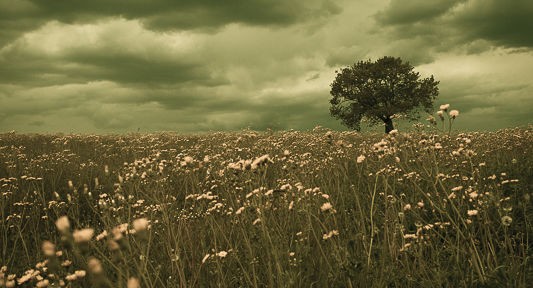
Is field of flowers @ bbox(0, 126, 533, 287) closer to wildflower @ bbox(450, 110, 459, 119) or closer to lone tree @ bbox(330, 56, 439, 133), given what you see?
wildflower @ bbox(450, 110, 459, 119)

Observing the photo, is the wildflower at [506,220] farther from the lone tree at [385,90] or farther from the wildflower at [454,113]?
the lone tree at [385,90]

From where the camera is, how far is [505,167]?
6.70 metres

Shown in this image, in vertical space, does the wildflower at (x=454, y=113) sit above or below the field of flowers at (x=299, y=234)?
above

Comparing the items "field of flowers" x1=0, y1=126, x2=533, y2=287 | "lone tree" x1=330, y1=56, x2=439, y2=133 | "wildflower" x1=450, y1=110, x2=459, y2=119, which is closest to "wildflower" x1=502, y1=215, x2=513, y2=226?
"field of flowers" x1=0, y1=126, x2=533, y2=287

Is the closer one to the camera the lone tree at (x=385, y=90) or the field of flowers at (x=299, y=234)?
the field of flowers at (x=299, y=234)

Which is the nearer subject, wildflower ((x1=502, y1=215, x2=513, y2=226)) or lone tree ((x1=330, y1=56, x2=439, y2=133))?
wildflower ((x1=502, y1=215, x2=513, y2=226))

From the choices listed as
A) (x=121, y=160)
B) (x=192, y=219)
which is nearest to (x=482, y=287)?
(x=192, y=219)

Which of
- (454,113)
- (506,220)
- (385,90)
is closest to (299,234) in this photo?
(506,220)

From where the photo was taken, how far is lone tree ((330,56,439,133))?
3581 centimetres

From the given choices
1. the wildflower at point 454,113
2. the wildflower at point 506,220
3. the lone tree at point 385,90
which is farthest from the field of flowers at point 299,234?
the lone tree at point 385,90

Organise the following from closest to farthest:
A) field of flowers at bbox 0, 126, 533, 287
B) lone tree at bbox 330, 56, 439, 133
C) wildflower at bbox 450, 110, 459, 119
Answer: field of flowers at bbox 0, 126, 533, 287
wildflower at bbox 450, 110, 459, 119
lone tree at bbox 330, 56, 439, 133

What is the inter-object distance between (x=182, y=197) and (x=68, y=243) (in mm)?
6567

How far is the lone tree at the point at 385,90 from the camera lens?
35.8 m

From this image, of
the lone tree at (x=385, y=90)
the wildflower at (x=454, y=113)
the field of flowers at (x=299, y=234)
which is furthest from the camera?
the lone tree at (x=385, y=90)
